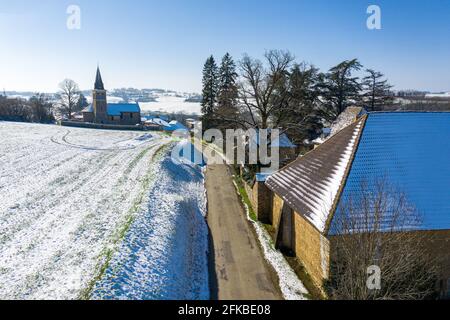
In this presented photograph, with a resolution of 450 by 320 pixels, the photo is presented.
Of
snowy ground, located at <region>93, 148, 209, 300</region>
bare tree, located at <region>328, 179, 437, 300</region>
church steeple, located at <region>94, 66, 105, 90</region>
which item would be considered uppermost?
church steeple, located at <region>94, 66, 105, 90</region>

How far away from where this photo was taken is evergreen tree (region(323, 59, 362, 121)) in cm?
4347

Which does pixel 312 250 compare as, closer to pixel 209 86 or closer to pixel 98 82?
pixel 209 86

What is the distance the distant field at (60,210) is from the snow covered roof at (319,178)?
26.9 ft

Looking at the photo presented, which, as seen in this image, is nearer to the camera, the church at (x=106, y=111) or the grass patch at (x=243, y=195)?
the grass patch at (x=243, y=195)

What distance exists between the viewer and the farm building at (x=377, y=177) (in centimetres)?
1106

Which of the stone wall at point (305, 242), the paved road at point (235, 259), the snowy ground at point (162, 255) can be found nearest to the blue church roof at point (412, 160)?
the stone wall at point (305, 242)

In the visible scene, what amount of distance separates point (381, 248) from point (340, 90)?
38565 millimetres

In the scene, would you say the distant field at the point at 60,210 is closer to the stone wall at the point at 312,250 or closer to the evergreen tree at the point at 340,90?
the stone wall at the point at 312,250

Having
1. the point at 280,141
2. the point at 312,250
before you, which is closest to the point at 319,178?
the point at 312,250

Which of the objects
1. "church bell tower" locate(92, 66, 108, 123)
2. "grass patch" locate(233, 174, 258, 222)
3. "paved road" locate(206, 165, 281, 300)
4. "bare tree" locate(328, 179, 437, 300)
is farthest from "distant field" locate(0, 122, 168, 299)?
"church bell tower" locate(92, 66, 108, 123)

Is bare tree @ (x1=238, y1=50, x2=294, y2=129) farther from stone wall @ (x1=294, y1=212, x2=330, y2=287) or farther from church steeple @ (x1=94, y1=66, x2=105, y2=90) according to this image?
church steeple @ (x1=94, y1=66, x2=105, y2=90)

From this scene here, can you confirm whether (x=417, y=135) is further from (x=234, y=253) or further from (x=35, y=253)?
(x=35, y=253)

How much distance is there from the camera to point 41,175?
24.4 m

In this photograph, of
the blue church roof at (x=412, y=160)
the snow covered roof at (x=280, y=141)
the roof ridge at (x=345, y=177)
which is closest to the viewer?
the roof ridge at (x=345, y=177)
